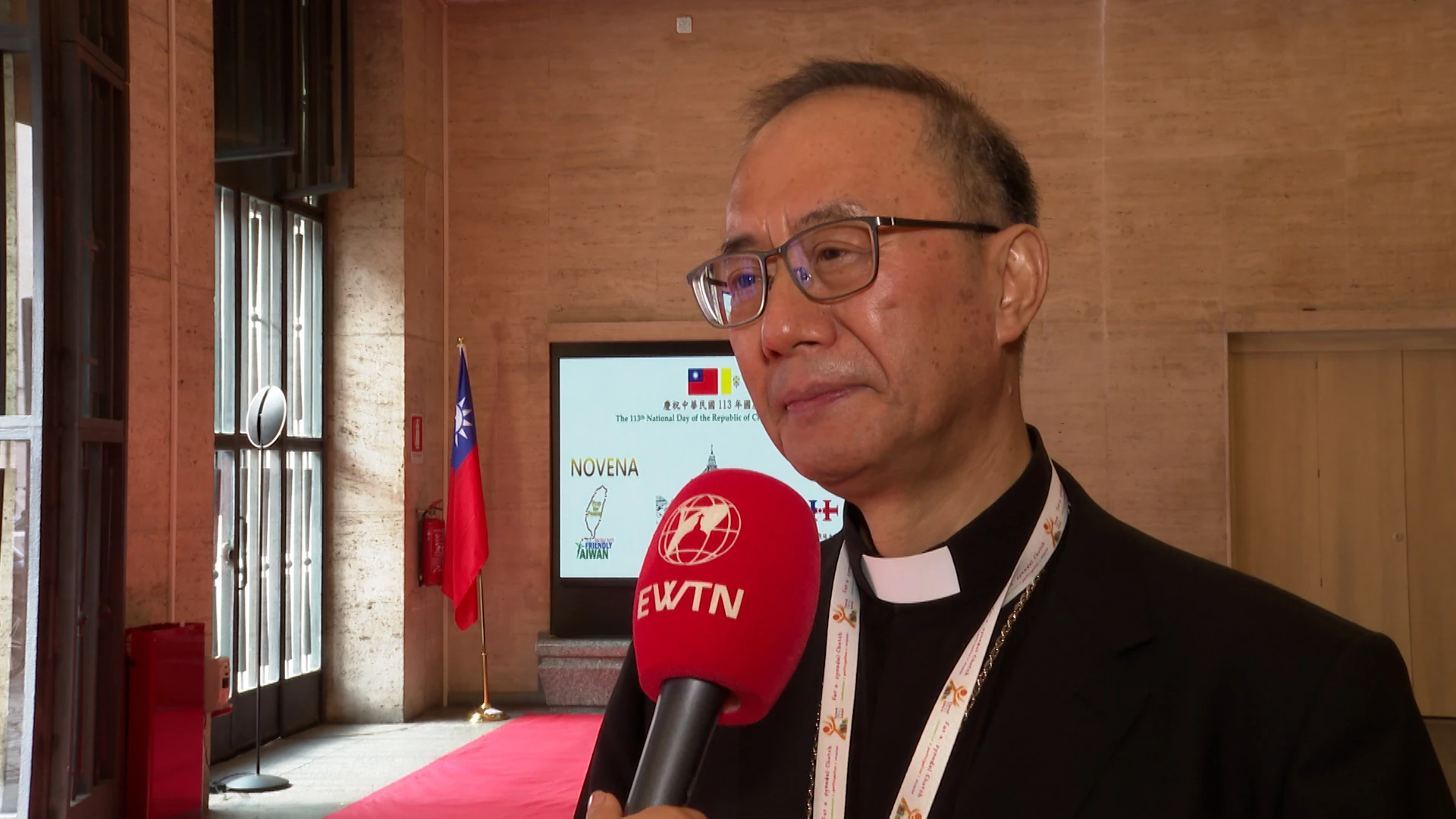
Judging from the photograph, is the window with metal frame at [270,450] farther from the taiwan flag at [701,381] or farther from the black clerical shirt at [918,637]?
the black clerical shirt at [918,637]

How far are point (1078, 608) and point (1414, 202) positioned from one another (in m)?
7.69

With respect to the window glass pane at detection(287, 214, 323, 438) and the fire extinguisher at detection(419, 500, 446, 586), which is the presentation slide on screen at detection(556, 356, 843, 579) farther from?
the window glass pane at detection(287, 214, 323, 438)

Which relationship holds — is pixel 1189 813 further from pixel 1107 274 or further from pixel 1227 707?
pixel 1107 274

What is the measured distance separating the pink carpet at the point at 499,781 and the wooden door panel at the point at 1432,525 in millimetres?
5255

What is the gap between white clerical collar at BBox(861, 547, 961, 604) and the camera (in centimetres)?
128

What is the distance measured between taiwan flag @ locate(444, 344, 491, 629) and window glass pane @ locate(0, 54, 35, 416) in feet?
10.6

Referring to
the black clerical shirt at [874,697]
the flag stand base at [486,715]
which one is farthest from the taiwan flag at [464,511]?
the black clerical shirt at [874,697]

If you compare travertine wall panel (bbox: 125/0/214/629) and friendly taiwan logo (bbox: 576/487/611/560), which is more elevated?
travertine wall panel (bbox: 125/0/214/629)

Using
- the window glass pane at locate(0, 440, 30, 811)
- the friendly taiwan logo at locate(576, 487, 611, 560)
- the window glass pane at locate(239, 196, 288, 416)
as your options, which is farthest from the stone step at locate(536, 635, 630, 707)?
the window glass pane at locate(0, 440, 30, 811)

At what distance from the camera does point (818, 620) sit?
1.37 meters

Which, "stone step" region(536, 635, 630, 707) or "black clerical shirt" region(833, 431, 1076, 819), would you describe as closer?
"black clerical shirt" region(833, 431, 1076, 819)

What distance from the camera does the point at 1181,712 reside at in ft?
3.44

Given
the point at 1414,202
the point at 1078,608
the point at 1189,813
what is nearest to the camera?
the point at 1189,813

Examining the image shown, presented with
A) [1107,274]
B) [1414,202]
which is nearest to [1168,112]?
[1107,274]
